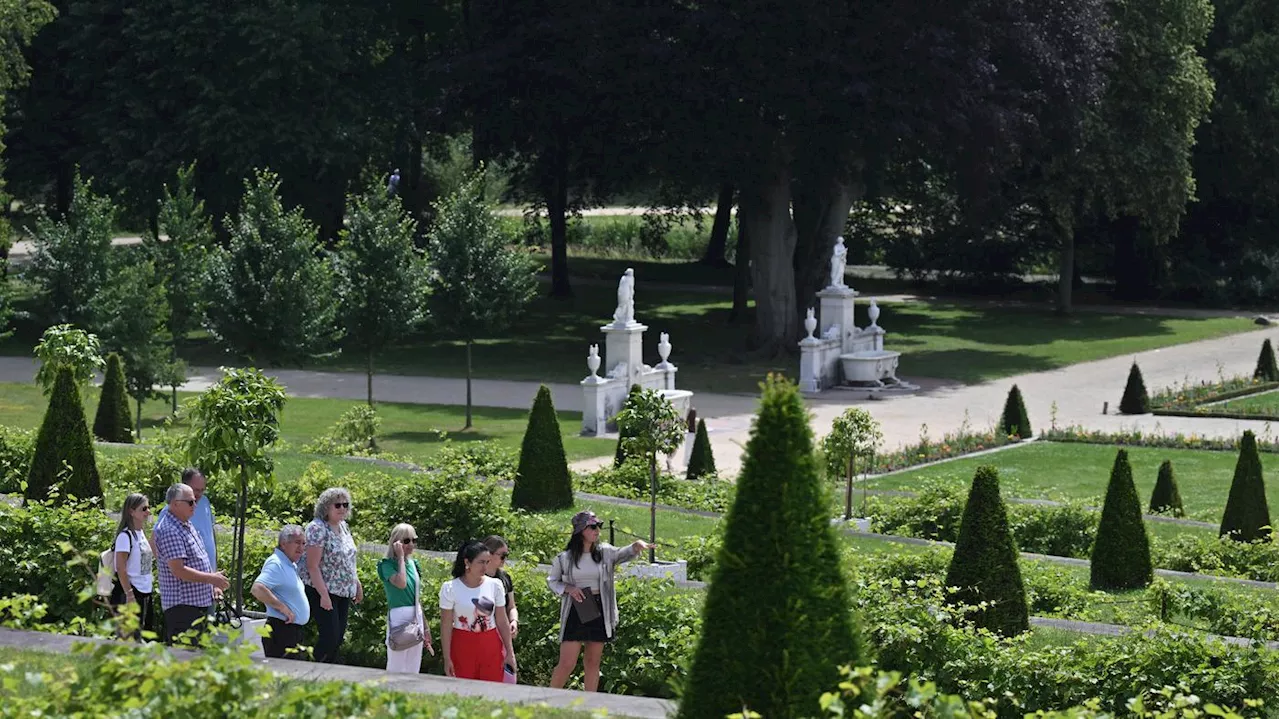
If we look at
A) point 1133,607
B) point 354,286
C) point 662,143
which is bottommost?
point 1133,607

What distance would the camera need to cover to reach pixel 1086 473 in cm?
2738

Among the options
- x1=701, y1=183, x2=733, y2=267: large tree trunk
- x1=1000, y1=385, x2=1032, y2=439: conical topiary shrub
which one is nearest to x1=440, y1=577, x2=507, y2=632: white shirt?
x1=1000, y1=385, x2=1032, y2=439: conical topiary shrub

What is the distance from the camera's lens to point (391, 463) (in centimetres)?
2330

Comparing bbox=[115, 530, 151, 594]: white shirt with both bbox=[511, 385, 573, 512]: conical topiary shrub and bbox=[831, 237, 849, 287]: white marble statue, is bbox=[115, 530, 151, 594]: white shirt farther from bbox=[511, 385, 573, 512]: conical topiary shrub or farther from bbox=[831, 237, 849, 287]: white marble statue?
bbox=[831, 237, 849, 287]: white marble statue

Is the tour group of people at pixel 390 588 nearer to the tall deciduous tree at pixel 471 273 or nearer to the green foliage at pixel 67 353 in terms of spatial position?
the green foliage at pixel 67 353

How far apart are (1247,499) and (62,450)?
12.4 m

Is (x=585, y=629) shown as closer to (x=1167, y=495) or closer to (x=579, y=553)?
(x=579, y=553)

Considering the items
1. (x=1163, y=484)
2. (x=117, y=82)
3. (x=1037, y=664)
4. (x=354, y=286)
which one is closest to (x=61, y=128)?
(x=117, y=82)

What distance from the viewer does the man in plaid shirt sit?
38.9 feet

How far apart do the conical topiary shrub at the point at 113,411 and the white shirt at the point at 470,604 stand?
15179 millimetres

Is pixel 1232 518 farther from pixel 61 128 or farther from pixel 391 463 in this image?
pixel 61 128

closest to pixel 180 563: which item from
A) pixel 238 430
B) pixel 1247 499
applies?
pixel 238 430

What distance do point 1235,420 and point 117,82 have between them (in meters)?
28.4

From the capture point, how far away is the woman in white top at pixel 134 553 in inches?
476
